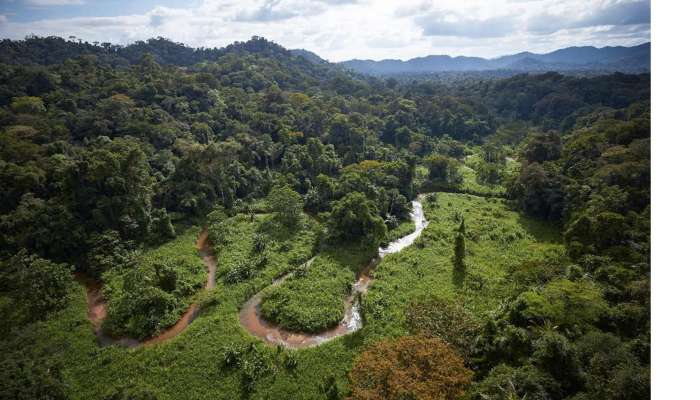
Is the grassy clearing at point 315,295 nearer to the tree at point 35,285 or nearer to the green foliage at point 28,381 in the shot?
the green foliage at point 28,381

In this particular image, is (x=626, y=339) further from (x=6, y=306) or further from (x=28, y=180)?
(x=28, y=180)

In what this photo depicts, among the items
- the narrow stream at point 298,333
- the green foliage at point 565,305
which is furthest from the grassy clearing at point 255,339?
the green foliage at point 565,305

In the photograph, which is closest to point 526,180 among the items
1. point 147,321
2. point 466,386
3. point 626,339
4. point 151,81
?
point 626,339

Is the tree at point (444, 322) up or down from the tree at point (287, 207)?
down

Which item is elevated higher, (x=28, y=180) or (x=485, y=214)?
(x=28, y=180)

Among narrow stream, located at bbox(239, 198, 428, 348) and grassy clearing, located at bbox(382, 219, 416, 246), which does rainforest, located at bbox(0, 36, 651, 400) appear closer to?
narrow stream, located at bbox(239, 198, 428, 348)

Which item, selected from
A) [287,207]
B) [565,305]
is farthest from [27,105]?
[565,305]
